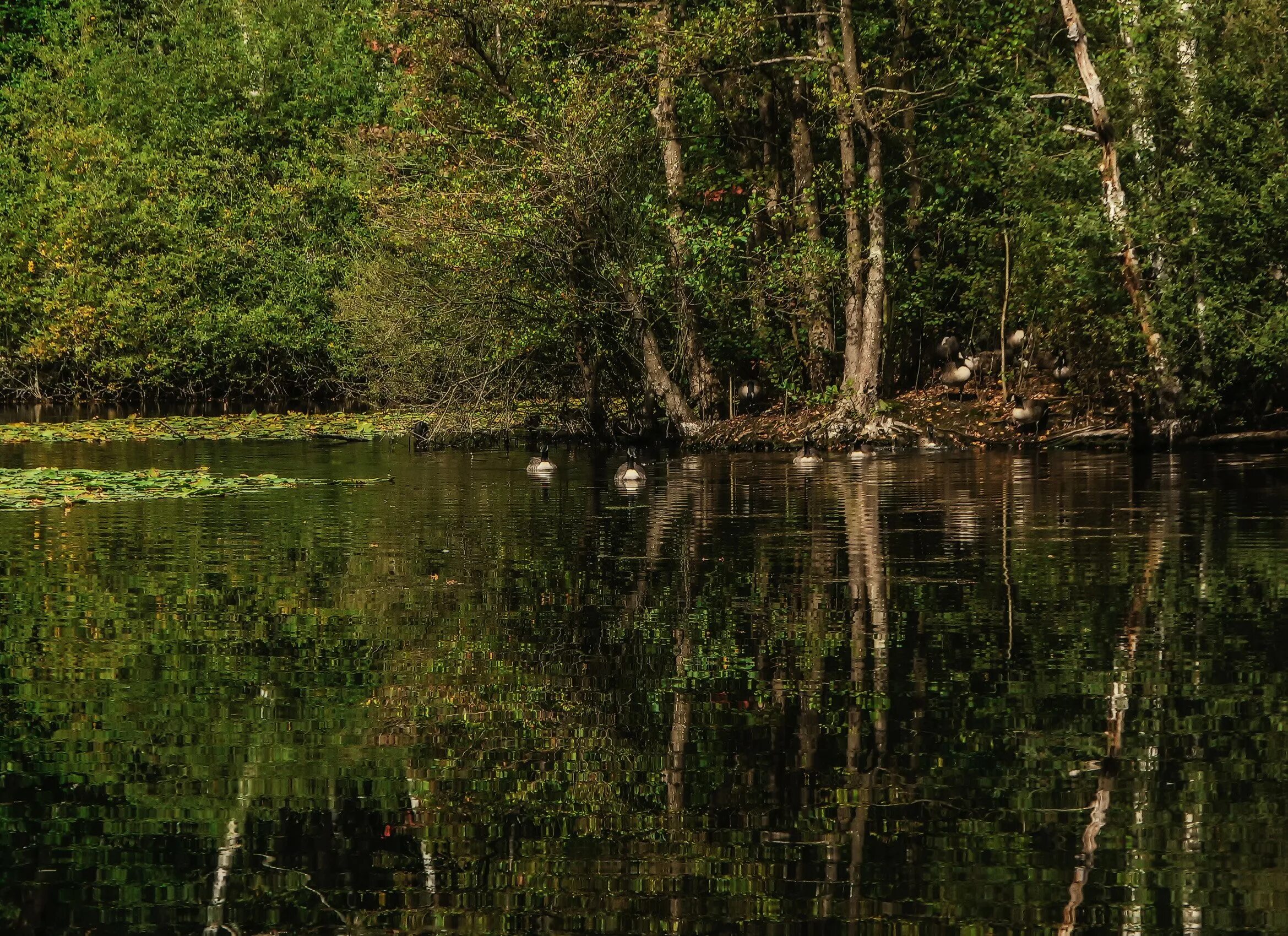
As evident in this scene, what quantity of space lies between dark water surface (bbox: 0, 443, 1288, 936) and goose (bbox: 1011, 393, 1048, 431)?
52.7 ft

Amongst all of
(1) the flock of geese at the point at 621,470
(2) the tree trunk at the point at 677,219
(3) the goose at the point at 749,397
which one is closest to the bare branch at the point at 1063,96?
Result: (2) the tree trunk at the point at 677,219

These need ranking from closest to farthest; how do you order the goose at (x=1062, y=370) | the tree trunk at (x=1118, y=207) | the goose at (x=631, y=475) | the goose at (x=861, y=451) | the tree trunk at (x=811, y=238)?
the goose at (x=631, y=475), the tree trunk at (x=1118, y=207), the goose at (x=861, y=451), the goose at (x=1062, y=370), the tree trunk at (x=811, y=238)

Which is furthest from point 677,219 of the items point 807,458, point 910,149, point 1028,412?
point 1028,412

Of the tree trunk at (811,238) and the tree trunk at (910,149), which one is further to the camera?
the tree trunk at (910,149)

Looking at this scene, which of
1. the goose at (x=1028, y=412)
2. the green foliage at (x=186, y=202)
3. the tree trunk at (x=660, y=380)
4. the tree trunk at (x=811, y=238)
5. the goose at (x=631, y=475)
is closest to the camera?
the goose at (x=631, y=475)

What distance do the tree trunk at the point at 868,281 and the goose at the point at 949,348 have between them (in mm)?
4072

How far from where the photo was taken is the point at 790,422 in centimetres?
A: 3466

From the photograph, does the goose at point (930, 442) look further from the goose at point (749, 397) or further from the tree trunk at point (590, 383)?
the tree trunk at point (590, 383)

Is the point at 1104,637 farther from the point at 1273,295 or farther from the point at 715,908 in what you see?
the point at 1273,295

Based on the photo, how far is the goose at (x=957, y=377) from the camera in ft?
116

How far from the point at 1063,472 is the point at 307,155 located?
3789 cm

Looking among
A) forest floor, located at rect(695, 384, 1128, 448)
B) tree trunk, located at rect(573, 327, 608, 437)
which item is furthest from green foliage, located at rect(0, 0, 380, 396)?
forest floor, located at rect(695, 384, 1128, 448)

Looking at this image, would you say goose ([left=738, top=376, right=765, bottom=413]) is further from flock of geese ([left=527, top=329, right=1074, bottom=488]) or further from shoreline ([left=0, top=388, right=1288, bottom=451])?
shoreline ([left=0, top=388, right=1288, bottom=451])

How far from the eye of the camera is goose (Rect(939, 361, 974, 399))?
35.4 meters
